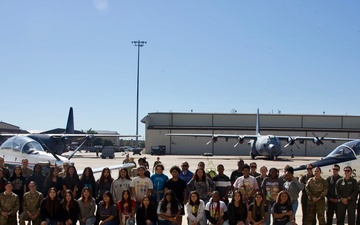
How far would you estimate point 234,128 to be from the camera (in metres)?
69.5

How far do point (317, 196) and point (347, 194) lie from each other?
2.42ft

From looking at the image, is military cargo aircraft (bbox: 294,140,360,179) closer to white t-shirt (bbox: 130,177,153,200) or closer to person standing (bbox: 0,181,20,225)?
white t-shirt (bbox: 130,177,153,200)

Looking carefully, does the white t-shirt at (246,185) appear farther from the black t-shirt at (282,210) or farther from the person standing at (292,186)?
the black t-shirt at (282,210)

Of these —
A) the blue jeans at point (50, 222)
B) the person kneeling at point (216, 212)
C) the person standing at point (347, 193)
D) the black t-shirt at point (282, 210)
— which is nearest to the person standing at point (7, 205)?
the blue jeans at point (50, 222)

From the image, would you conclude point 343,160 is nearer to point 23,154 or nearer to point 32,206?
point 32,206

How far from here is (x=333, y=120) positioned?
69.6 meters

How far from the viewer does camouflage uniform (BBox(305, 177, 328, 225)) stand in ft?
29.4

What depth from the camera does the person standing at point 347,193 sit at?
9.15 metres

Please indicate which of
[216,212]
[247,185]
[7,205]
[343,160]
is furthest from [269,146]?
[7,205]

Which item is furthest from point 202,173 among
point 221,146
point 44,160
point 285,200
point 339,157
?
point 221,146

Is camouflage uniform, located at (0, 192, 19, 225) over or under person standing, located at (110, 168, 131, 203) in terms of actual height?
under

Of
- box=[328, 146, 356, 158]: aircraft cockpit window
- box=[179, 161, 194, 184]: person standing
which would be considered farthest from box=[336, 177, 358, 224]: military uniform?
box=[328, 146, 356, 158]: aircraft cockpit window

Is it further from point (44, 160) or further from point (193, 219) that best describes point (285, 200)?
point (44, 160)

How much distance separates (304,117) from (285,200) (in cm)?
6487
